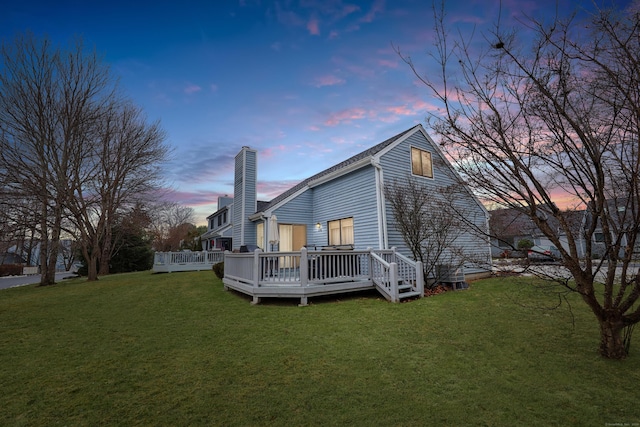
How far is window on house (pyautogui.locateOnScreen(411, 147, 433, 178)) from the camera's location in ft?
37.1

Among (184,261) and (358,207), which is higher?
(358,207)

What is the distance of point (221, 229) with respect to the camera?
71.9ft

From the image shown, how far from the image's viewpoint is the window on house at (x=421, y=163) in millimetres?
11302

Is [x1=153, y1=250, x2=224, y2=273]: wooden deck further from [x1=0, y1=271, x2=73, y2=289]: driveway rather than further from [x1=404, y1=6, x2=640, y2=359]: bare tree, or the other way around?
[x1=404, y1=6, x2=640, y2=359]: bare tree

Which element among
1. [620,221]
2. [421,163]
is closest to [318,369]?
[620,221]

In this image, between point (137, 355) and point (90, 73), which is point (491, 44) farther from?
point (90, 73)

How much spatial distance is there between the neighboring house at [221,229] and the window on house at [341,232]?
480 inches

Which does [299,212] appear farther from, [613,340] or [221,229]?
[221,229]

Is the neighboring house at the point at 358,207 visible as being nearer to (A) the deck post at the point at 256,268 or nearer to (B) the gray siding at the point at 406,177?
(B) the gray siding at the point at 406,177

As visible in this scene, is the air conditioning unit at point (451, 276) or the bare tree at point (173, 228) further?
the bare tree at point (173, 228)

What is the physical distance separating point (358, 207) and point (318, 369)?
7.68 m

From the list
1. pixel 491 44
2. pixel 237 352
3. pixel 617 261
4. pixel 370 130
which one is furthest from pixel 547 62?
pixel 370 130

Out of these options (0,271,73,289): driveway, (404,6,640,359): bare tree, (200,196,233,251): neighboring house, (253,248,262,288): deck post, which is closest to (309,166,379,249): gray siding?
(253,248,262,288): deck post

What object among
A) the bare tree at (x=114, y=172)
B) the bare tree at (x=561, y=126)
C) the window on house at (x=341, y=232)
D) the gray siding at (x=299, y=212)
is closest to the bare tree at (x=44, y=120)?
the bare tree at (x=114, y=172)
